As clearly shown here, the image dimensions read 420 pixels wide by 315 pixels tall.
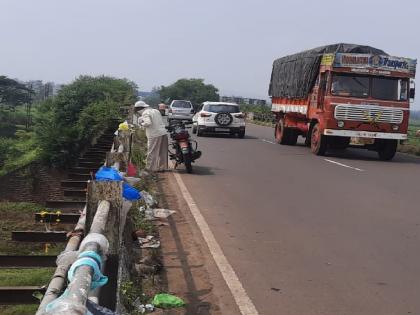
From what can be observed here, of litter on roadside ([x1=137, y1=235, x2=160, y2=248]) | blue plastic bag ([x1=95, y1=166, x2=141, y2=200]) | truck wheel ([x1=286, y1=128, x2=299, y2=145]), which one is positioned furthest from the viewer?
truck wheel ([x1=286, y1=128, x2=299, y2=145])

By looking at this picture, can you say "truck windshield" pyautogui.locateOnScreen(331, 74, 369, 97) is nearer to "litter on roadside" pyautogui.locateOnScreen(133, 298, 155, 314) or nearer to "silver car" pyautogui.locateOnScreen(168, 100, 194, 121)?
"litter on roadside" pyautogui.locateOnScreen(133, 298, 155, 314)

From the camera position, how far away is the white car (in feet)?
83.3

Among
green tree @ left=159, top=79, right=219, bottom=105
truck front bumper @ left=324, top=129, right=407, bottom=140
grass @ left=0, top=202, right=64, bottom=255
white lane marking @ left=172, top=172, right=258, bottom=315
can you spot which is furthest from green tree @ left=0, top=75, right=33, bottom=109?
white lane marking @ left=172, top=172, right=258, bottom=315

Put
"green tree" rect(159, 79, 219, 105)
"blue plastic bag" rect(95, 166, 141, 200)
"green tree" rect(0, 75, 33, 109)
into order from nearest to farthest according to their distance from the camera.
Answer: "blue plastic bag" rect(95, 166, 141, 200)
"green tree" rect(0, 75, 33, 109)
"green tree" rect(159, 79, 219, 105)

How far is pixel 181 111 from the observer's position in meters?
37.0

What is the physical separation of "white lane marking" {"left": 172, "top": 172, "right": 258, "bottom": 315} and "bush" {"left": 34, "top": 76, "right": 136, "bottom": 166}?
54.3 feet

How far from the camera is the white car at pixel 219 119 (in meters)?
25.4

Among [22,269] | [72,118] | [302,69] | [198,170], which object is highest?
[302,69]

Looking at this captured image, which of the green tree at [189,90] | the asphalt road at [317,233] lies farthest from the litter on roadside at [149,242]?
the green tree at [189,90]

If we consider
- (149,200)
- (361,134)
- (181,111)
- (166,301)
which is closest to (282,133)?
(361,134)

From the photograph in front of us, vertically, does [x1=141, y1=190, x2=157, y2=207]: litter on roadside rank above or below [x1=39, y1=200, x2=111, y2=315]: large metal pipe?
below

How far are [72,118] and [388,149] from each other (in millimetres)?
25509

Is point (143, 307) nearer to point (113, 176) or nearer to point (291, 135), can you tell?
point (113, 176)

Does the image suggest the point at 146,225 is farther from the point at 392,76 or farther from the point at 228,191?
the point at 392,76
